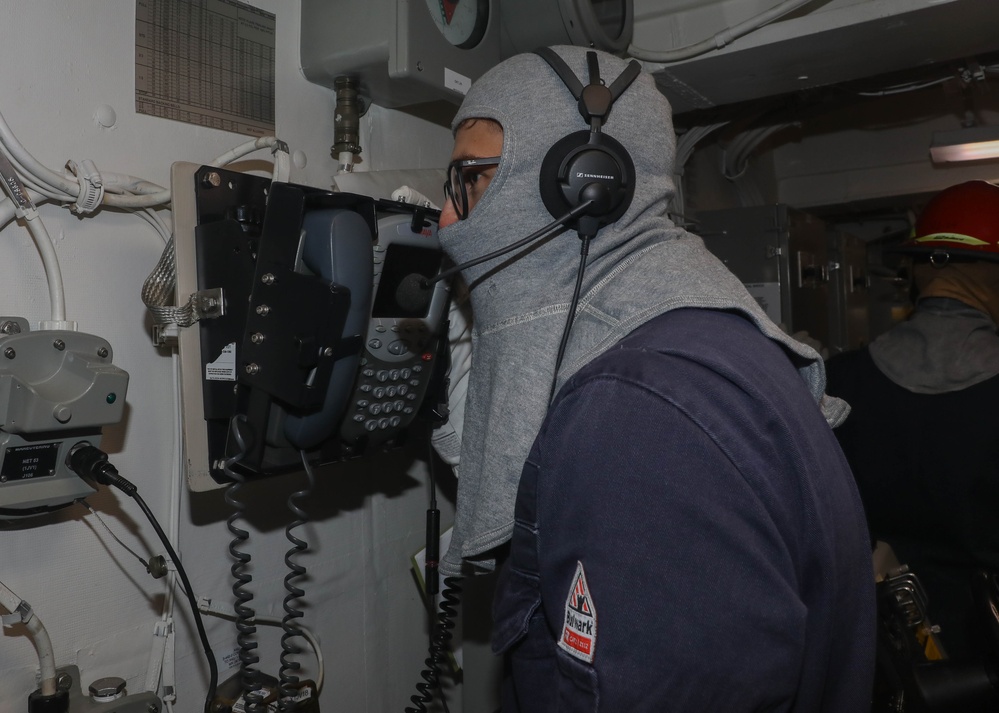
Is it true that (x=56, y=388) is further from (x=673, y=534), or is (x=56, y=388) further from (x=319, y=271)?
(x=673, y=534)

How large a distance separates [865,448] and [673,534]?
1.57 metres

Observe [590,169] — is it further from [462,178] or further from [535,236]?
[462,178]

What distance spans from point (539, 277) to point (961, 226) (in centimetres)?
175

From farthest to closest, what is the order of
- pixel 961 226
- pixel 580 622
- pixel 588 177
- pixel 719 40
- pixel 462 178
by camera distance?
pixel 961 226, pixel 719 40, pixel 462 178, pixel 588 177, pixel 580 622

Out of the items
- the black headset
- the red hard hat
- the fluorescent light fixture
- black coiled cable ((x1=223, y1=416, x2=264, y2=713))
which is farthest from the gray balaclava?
the fluorescent light fixture

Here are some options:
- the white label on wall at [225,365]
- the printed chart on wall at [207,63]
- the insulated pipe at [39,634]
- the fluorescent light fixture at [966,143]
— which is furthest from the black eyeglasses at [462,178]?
the fluorescent light fixture at [966,143]

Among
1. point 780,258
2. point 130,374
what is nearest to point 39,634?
point 130,374

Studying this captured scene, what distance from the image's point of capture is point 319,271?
1.04 m

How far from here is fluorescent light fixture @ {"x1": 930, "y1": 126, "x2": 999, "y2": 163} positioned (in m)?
2.54

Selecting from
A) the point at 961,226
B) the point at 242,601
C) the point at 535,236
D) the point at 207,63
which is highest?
the point at 207,63

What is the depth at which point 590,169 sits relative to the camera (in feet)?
2.95

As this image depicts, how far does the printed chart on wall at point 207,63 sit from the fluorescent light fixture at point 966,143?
2.42 metres

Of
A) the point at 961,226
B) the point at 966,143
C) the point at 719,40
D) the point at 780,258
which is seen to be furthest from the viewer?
the point at 966,143

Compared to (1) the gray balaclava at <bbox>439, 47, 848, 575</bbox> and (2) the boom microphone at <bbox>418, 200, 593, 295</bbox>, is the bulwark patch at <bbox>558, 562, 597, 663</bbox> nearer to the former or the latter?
(1) the gray balaclava at <bbox>439, 47, 848, 575</bbox>
